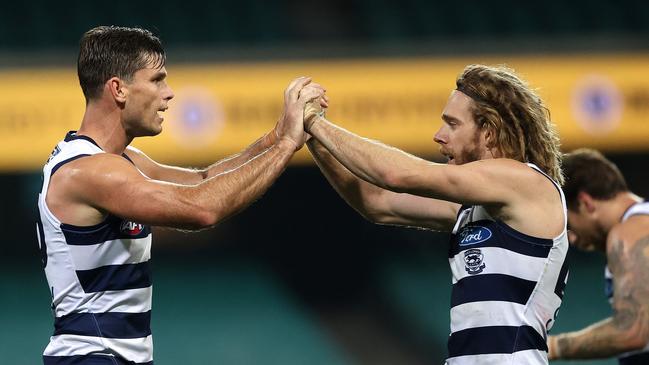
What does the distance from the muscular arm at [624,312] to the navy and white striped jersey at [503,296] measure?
4.14ft

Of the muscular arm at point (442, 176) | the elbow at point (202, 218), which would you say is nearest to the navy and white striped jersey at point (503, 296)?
the muscular arm at point (442, 176)

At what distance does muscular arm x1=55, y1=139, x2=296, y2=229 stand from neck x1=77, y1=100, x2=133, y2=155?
0.21 metres

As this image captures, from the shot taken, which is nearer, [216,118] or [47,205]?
[47,205]

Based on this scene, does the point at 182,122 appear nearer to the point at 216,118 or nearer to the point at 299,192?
the point at 216,118

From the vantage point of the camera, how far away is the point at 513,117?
443 cm

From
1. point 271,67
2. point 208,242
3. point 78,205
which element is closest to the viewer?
point 78,205

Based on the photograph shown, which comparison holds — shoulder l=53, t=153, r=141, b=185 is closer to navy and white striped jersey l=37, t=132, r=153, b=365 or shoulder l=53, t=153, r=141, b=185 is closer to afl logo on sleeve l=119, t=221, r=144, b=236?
navy and white striped jersey l=37, t=132, r=153, b=365

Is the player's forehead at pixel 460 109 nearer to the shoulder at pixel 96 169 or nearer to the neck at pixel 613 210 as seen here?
the shoulder at pixel 96 169

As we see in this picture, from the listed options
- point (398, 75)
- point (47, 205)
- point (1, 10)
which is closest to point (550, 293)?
point (47, 205)

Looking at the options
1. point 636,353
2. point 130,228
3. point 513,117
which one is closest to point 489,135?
point 513,117

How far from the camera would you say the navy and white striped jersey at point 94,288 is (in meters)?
4.25

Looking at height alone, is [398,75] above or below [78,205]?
above

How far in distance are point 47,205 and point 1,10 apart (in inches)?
329

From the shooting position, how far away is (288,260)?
12516 millimetres
